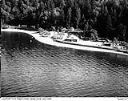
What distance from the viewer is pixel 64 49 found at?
11406cm

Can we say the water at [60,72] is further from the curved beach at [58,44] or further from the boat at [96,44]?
the boat at [96,44]

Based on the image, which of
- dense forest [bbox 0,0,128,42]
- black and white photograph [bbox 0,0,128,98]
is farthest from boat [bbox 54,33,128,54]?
dense forest [bbox 0,0,128,42]

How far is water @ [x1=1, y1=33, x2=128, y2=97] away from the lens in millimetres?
63219

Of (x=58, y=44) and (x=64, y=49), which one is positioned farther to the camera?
(x=58, y=44)

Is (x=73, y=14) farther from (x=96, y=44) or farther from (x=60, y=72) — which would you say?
(x=60, y=72)

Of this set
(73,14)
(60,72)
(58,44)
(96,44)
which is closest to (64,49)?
(58,44)

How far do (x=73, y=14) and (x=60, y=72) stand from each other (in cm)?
8022

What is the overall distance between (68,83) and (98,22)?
234 feet

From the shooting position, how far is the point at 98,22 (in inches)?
5374

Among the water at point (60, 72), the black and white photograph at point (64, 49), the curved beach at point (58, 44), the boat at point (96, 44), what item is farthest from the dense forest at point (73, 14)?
the water at point (60, 72)

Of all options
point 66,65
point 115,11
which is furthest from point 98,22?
point 66,65

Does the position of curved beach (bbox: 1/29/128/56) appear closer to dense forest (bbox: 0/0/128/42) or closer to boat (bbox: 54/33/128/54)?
boat (bbox: 54/33/128/54)

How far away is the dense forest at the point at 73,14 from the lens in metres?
129

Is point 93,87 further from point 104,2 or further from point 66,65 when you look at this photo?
point 104,2
